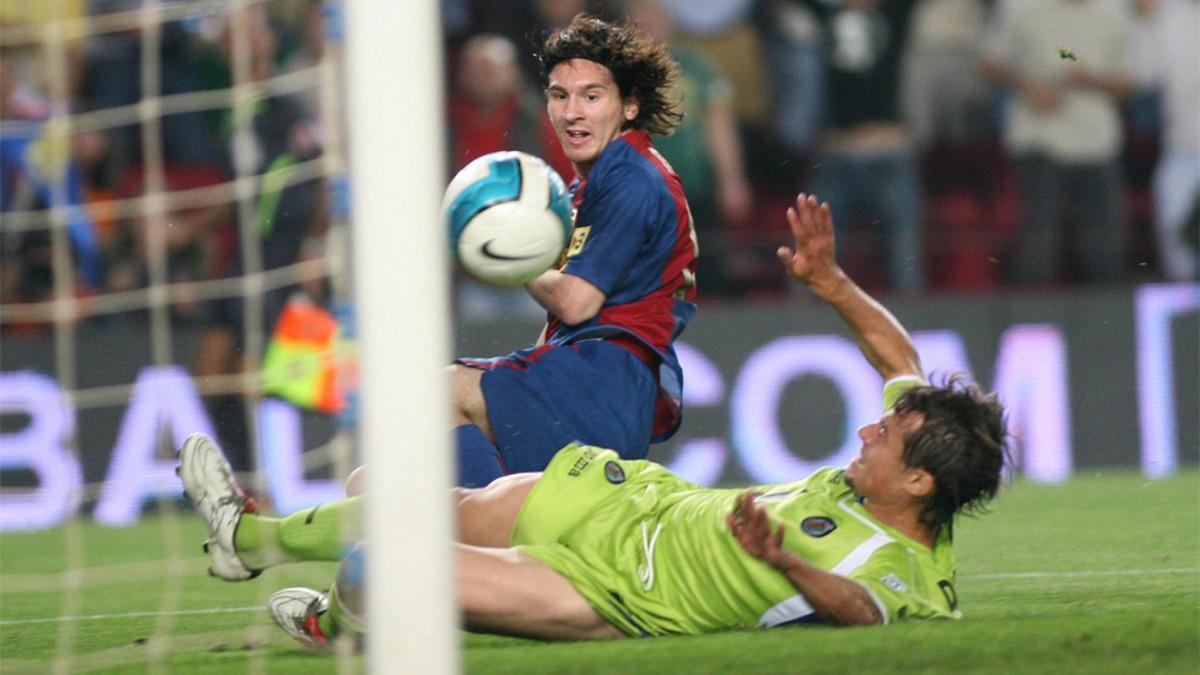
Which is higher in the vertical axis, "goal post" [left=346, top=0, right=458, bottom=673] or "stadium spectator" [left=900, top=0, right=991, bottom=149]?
"stadium spectator" [left=900, top=0, right=991, bottom=149]

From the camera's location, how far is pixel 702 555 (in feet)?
14.1

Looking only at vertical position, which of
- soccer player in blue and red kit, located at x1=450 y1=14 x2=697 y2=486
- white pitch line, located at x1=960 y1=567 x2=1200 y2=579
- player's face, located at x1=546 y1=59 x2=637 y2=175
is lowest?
white pitch line, located at x1=960 y1=567 x2=1200 y2=579

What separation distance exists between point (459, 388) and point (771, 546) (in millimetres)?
1277

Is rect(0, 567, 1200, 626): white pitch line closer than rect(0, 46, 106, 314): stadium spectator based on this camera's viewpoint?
Yes

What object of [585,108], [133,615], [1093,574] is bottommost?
[1093,574]

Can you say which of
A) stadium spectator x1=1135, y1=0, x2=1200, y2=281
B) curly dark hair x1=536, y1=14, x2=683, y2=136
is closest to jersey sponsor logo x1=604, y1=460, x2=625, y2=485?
curly dark hair x1=536, y1=14, x2=683, y2=136

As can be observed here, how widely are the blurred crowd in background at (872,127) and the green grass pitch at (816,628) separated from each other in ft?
6.03

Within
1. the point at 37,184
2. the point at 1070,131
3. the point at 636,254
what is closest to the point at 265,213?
the point at 37,184

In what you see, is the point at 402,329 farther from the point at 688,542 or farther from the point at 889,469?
the point at 889,469

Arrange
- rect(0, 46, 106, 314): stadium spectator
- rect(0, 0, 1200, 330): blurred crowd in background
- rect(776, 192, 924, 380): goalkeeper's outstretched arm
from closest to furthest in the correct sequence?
rect(776, 192, 924, 380): goalkeeper's outstretched arm
rect(0, 46, 106, 314): stadium spectator
rect(0, 0, 1200, 330): blurred crowd in background

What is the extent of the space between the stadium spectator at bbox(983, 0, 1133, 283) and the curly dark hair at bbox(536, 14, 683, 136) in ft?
15.8

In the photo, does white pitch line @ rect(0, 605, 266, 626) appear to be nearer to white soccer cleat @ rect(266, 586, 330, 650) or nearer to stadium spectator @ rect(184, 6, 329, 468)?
white soccer cleat @ rect(266, 586, 330, 650)

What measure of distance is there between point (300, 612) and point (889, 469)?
1434mm

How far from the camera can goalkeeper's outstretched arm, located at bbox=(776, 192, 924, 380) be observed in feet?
15.5
